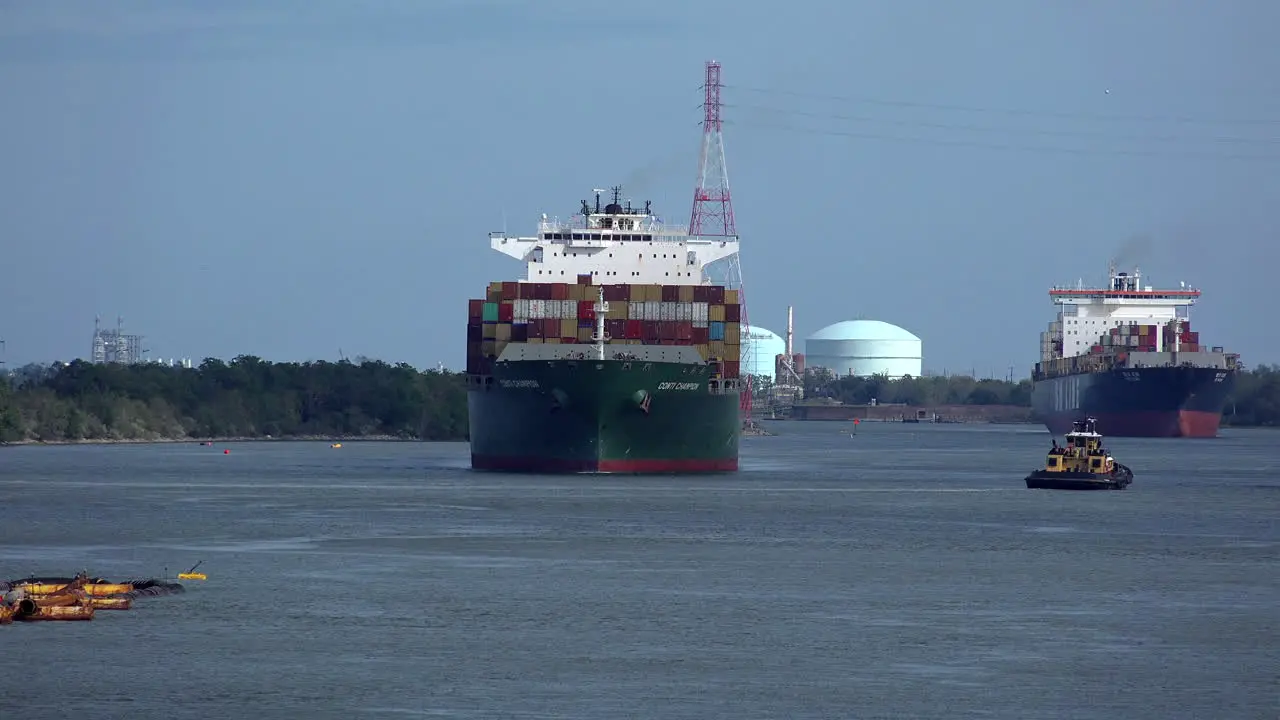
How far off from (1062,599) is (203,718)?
1982cm

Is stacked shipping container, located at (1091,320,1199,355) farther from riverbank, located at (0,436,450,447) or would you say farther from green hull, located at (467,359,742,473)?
green hull, located at (467,359,742,473)

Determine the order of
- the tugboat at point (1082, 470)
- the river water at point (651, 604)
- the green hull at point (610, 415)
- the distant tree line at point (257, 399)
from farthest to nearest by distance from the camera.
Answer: the distant tree line at point (257, 399) → the tugboat at point (1082, 470) → the green hull at point (610, 415) → the river water at point (651, 604)

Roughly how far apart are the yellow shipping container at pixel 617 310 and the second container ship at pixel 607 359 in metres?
0.04

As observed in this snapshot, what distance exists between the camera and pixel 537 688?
28.8 meters

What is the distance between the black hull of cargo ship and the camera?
16350 cm

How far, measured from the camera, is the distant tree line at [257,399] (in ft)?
520

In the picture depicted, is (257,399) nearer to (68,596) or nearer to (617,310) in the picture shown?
(617,310)

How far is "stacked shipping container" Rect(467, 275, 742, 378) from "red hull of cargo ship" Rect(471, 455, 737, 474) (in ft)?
13.4

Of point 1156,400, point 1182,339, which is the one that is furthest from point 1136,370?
point 1182,339

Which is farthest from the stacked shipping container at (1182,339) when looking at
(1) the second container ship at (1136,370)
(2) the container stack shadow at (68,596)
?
(2) the container stack shadow at (68,596)

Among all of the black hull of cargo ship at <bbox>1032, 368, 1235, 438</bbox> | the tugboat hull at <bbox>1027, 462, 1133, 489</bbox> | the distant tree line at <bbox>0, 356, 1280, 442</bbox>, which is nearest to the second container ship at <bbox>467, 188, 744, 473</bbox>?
the tugboat hull at <bbox>1027, 462, 1133, 489</bbox>

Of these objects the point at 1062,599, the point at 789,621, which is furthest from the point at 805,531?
the point at 789,621

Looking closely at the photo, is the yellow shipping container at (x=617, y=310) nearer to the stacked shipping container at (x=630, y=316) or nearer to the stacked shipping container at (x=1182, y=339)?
the stacked shipping container at (x=630, y=316)

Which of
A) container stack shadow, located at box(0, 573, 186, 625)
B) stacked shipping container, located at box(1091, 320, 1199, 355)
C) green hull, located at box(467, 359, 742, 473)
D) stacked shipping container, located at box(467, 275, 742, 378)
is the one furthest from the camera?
stacked shipping container, located at box(1091, 320, 1199, 355)
